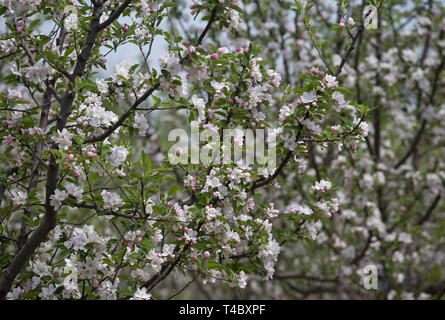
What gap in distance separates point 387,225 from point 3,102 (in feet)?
17.7

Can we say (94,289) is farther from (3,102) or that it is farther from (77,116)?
(3,102)

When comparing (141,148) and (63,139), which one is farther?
(141,148)

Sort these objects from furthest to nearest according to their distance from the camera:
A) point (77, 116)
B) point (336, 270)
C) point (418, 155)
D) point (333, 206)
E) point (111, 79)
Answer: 1. point (418, 155)
2. point (336, 270)
3. point (333, 206)
4. point (111, 79)
5. point (77, 116)

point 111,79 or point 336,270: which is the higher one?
point 111,79

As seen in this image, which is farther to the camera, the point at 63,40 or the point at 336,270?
the point at 336,270

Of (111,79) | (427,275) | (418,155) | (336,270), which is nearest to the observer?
(111,79)

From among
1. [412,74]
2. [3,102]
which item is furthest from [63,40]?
[412,74]

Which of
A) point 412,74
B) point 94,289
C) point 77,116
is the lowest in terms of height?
point 94,289

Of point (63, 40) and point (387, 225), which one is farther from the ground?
point (63, 40)

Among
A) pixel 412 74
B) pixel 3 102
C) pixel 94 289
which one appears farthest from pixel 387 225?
pixel 3 102

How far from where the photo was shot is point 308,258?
7.02 m

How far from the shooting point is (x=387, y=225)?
6.40 metres

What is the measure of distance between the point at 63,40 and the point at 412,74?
15.7ft

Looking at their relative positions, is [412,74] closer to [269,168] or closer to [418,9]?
[418,9]
